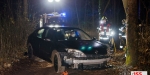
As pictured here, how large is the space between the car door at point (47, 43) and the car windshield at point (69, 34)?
0.23 metres

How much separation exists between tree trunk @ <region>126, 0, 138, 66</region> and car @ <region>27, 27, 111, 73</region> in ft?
2.27

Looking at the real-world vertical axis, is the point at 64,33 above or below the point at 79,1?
below

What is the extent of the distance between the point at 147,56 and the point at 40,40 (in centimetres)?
374

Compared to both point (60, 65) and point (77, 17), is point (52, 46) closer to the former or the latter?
point (60, 65)

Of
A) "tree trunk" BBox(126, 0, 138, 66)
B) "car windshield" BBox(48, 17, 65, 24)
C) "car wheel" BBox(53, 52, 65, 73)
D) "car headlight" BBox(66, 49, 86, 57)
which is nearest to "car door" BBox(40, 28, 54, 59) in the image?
"car wheel" BBox(53, 52, 65, 73)

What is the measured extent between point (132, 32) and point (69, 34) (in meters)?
2.29

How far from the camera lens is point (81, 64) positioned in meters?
6.75

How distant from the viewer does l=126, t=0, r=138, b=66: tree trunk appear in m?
6.93

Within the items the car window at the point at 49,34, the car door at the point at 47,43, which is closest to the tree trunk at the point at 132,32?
the car door at the point at 47,43

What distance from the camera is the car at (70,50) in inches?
267

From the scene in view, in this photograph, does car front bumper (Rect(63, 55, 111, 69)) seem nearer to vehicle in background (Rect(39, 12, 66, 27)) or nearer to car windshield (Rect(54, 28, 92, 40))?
car windshield (Rect(54, 28, 92, 40))

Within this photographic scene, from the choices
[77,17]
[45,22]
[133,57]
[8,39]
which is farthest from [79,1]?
[133,57]

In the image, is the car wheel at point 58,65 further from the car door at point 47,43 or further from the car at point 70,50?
the car door at point 47,43

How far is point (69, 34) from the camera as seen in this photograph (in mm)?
8234
